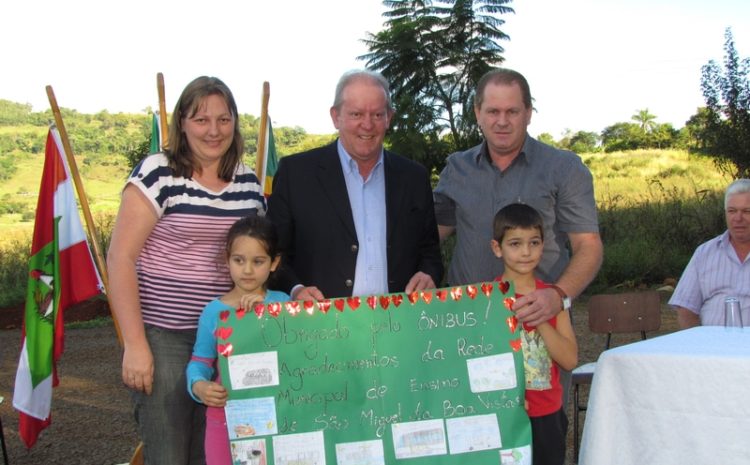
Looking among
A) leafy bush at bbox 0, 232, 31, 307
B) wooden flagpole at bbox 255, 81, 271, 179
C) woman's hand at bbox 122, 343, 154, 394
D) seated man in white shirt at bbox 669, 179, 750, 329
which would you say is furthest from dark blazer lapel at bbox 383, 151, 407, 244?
leafy bush at bbox 0, 232, 31, 307

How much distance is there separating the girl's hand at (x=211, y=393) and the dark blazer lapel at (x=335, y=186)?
1.03m

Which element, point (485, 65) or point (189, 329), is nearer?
point (189, 329)

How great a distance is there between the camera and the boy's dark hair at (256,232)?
3.34 metres

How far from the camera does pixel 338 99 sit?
3.82m

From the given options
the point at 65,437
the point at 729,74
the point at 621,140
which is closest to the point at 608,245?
the point at 729,74

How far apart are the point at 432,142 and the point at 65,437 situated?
466 inches

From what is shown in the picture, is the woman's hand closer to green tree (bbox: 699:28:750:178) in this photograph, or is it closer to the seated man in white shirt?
the seated man in white shirt

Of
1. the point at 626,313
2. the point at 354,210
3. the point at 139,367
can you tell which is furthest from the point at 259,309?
the point at 626,313

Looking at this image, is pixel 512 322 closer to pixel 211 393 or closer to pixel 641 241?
pixel 211 393

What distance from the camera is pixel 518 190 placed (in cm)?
386

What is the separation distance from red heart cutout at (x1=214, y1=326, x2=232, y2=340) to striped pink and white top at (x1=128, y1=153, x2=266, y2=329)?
0.21 m

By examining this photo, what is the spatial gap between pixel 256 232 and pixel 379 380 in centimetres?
85

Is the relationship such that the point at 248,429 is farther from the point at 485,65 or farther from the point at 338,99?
the point at 485,65

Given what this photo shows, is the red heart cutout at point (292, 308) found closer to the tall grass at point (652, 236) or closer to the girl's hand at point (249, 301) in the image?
the girl's hand at point (249, 301)
